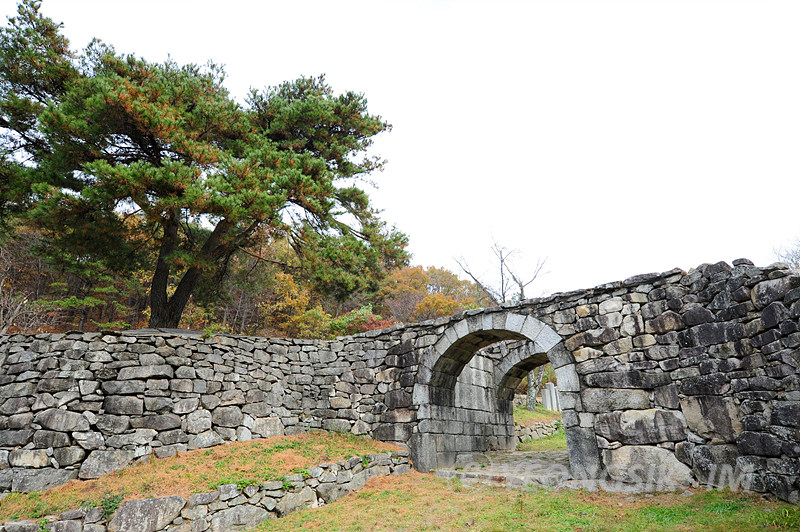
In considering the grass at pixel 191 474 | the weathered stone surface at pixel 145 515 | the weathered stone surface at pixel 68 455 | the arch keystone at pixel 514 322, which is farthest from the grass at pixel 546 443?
the weathered stone surface at pixel 68 455

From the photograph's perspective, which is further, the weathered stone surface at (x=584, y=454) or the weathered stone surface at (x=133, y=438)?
the weathered stone surface at (x=133, y=438)

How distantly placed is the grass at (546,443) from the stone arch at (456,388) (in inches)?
76.4

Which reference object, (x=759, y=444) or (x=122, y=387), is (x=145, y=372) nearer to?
(x=122, y=387)

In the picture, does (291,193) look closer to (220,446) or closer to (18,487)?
(220,446)

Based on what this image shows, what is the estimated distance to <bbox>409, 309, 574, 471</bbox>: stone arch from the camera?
24.8 feet

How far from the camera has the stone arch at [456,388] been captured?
24.8 feet

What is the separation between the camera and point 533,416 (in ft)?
51.3

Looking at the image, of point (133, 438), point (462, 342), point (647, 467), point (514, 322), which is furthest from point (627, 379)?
point (133, 438)

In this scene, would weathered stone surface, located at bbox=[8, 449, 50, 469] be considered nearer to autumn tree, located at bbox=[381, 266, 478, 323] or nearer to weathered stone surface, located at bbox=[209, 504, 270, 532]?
weathered stone surface, located at bbox=[209, 504, 270, 532]

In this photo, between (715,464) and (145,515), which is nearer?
(145,515)

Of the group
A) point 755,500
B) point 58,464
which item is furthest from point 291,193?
point 755,500

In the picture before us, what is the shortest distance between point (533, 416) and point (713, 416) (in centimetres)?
1080

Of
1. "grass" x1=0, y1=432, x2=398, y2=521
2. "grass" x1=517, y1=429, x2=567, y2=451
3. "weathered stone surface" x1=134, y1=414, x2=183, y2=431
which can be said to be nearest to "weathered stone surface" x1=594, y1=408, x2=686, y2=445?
"grass" x1=0, y1=432, x2=398, y2=521

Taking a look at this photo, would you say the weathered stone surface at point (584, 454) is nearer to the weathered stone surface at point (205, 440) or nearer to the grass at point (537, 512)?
the grass at point (537, 512)
